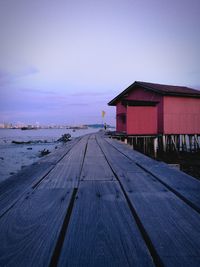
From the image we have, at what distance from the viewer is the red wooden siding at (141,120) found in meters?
16.1

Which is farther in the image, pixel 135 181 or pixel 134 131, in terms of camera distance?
pixel 134 131

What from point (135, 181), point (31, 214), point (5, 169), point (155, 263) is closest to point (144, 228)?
point (155, 263)

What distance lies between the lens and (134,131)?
16.2 metres

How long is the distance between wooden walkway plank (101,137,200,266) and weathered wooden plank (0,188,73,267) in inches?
25.2

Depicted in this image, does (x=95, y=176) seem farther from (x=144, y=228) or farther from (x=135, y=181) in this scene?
(x=144, y=228)

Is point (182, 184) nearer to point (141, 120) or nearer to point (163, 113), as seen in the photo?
point (141, 120)

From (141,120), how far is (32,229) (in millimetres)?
15799

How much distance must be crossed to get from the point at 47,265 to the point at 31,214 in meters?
0.67

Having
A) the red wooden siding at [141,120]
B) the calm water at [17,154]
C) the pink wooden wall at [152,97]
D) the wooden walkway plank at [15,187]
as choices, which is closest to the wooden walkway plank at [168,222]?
the wooden walkway plank at [15,187]

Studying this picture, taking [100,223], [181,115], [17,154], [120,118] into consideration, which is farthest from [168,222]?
[17,154]

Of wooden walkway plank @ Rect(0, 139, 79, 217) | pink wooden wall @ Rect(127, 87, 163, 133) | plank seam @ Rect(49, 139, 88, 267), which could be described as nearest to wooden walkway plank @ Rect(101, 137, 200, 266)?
plank seam @ Rect(49, 139, 88, 267)

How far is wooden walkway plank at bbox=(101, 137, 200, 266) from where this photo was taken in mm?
977

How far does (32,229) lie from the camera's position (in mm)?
1247

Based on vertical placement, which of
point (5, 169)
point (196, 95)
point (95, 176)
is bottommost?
point (5, 169)
